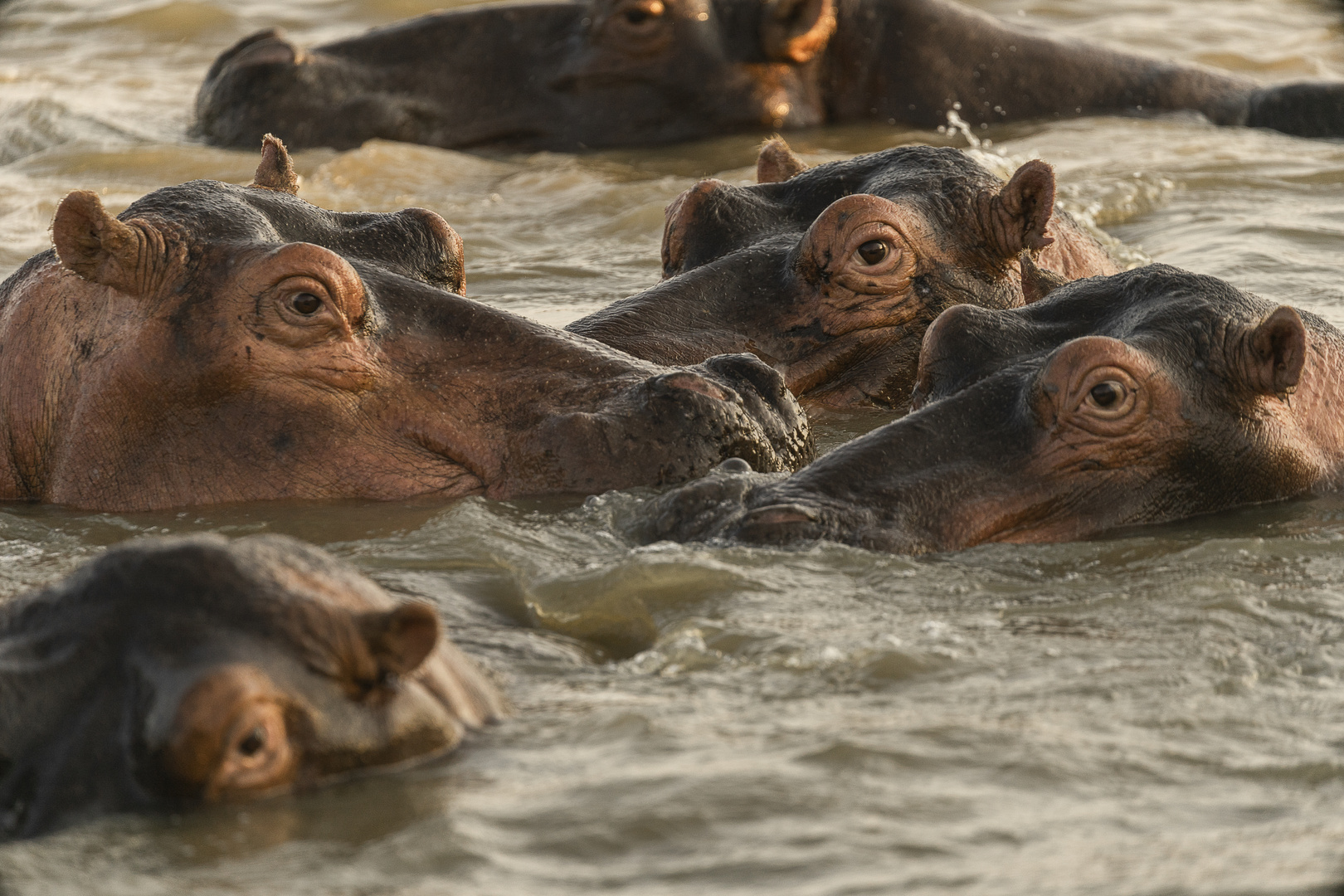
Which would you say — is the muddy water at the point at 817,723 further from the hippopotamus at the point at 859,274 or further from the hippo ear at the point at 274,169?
the hippo ear at the point at 274,169

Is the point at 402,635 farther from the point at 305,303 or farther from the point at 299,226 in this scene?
the point at 299,226

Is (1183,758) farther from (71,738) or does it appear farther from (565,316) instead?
(565,316)

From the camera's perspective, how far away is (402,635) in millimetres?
3545

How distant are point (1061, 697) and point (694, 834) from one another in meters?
1.02

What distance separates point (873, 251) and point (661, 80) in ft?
16.2

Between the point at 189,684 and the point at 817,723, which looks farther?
the point at 817,723

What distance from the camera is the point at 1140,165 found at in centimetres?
1120

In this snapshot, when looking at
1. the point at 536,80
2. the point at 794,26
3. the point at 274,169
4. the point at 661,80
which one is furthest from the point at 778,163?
the point at 536,80

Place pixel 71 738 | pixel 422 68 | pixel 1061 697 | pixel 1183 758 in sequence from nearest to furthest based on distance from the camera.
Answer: pixel 71 738, pixel 1183 758, pixel 1061 697, pixel 422 68

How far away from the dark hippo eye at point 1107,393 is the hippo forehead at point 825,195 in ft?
6.07

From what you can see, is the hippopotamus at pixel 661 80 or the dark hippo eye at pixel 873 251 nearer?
the dark hippo eye at pixel 873 251

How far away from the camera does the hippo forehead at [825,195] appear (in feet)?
23.5

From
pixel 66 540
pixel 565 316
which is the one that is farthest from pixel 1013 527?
pixel 565 316

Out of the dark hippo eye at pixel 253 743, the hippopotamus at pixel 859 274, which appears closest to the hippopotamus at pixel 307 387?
the hippopotamus at pixel 859 274
